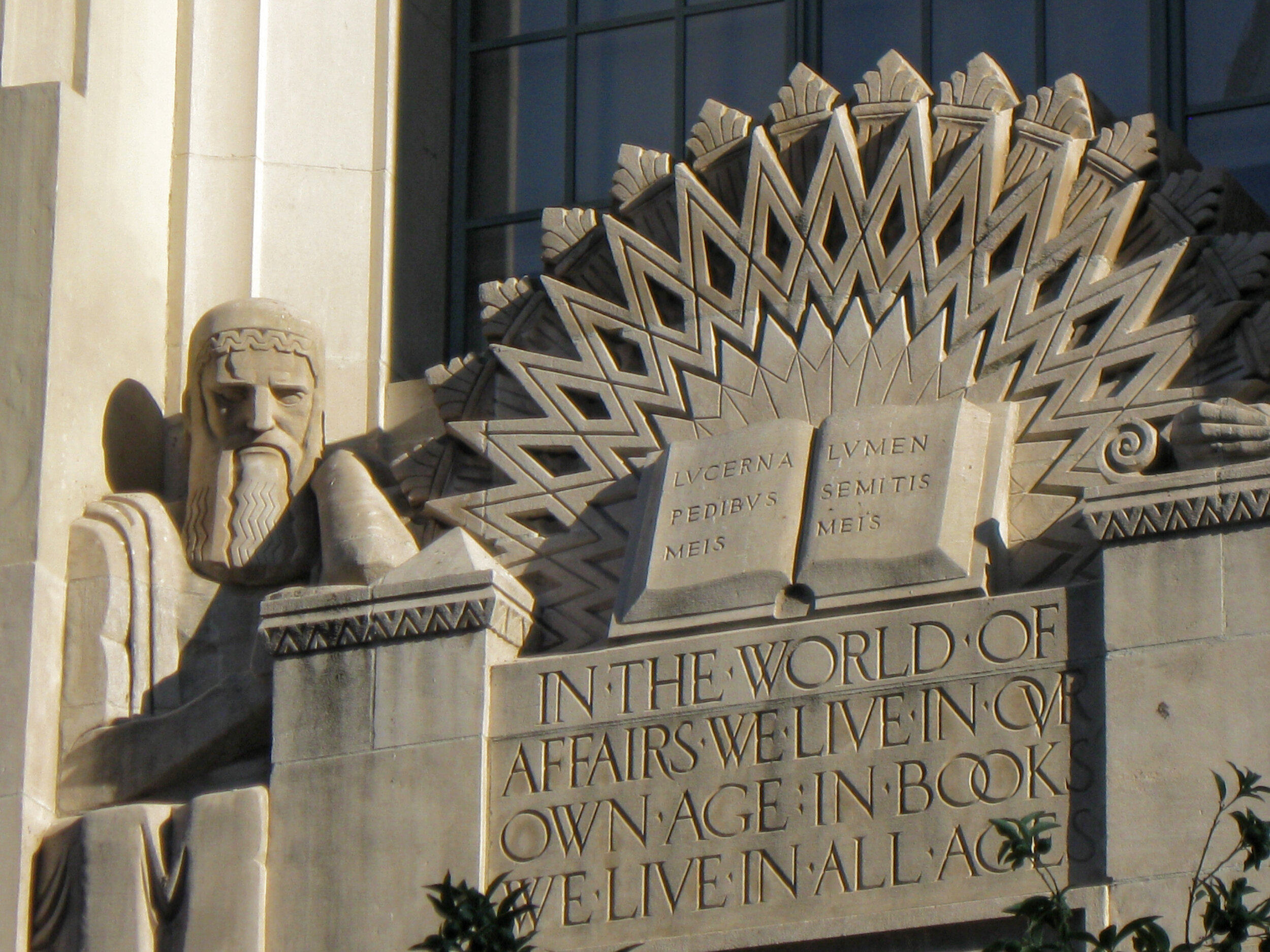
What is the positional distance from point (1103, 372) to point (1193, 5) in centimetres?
280

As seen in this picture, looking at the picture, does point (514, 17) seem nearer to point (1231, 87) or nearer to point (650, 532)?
point (1231, 87)

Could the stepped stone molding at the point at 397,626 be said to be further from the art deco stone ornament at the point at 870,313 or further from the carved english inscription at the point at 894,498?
the carved english inscription at the point at 894,498

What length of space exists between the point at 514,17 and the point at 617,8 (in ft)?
1.92

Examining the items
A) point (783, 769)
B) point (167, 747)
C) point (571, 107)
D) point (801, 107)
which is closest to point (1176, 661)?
point (783, 769)

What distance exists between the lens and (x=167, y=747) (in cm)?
1489

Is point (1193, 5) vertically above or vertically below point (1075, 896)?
above

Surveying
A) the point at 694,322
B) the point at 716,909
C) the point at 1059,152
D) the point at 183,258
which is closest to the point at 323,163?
the point at 183,258

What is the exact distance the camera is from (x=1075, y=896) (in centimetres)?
1292

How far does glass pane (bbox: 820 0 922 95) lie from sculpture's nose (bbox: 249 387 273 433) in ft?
11.3

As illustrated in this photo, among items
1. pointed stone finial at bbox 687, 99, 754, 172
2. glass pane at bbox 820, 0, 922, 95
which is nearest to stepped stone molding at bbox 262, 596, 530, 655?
pointed stone finial at bbox 687, 99, 754, 172

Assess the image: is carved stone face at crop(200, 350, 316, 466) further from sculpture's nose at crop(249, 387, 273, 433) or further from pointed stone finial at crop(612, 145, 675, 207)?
pointed stone finial at crop(612, 145, 675, 207)

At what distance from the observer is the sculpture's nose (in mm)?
15680

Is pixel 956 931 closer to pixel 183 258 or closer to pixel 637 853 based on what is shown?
pixel 637 853

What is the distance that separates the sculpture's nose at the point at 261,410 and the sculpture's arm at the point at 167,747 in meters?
1.34
